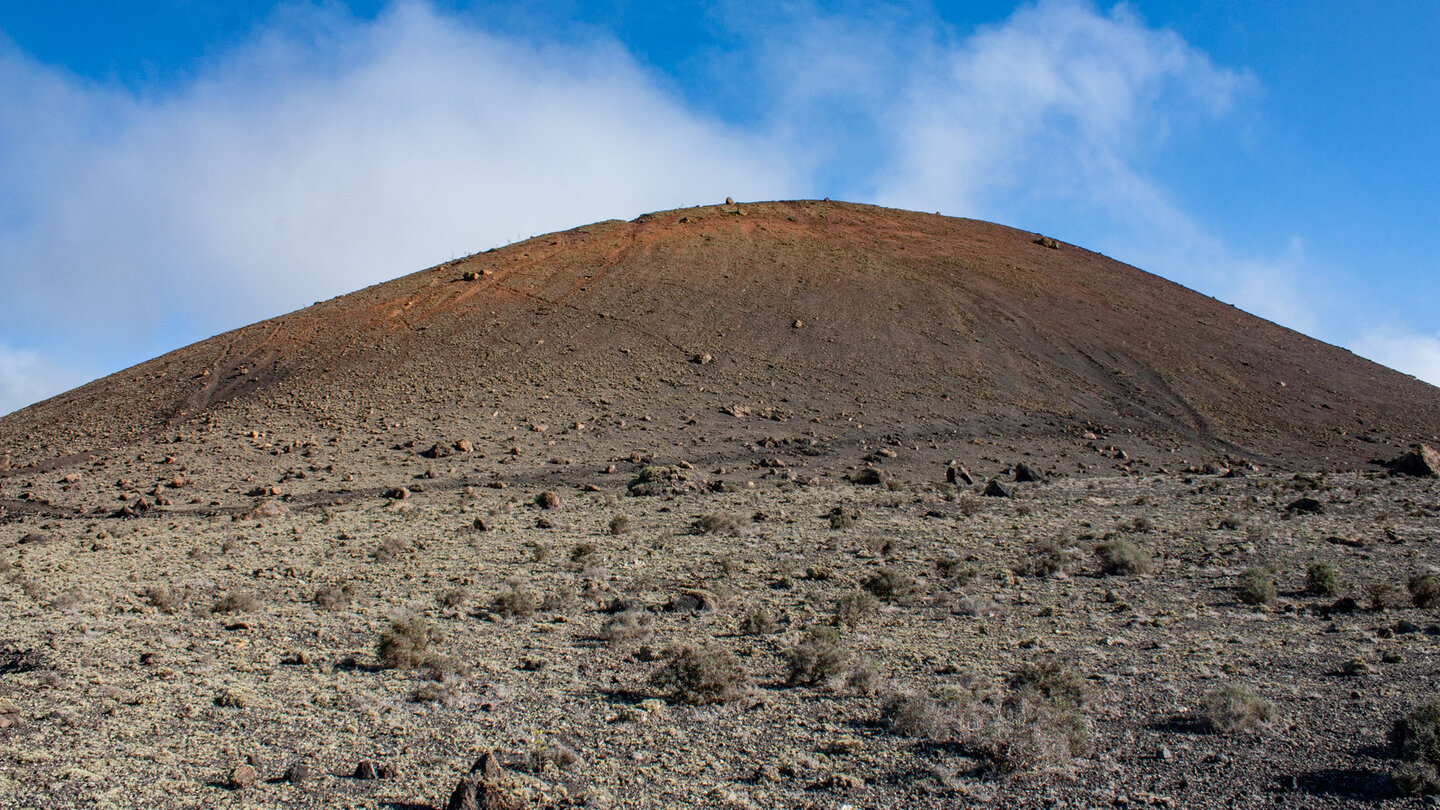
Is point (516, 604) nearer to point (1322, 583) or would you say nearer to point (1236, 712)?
point (1236, 712)

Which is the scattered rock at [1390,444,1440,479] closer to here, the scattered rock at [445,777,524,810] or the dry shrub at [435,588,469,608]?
the dry shrub at [435,588,469,608]

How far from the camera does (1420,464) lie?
23562 millimetres

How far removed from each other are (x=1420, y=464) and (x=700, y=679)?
23800 millimetres

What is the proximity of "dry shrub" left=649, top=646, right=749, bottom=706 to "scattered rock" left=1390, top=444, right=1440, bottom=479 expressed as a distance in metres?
22.8

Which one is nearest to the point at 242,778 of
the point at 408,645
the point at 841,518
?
the point at 408,645

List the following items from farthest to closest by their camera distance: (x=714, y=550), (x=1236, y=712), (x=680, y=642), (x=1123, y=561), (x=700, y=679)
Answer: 1. (x=714, y=550)
2. (x=1123, y=561)
3. (x=680, y=642)
4. (x=700, y=679)
5. (x=1236, y=712)

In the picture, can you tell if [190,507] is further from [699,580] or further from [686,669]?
[686,669]

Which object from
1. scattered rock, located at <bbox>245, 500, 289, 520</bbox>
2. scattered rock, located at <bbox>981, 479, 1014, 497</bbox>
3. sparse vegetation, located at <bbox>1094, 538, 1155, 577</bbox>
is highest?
scattered rock, located at <bbox>981, 479, 1014, 497</bbox>

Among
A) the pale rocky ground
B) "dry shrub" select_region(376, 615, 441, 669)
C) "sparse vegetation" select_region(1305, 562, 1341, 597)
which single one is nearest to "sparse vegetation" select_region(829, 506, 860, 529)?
the pale rocky ground

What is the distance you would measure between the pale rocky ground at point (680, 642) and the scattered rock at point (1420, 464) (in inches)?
255

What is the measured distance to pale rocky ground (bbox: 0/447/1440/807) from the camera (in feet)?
21.0

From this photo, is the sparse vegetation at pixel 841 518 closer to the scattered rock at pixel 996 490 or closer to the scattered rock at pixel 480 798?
the scattered rock at pixel 996 490

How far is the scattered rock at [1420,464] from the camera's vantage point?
23359 millimetres

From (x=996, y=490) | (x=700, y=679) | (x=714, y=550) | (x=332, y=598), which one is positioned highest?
(x=996, y=490)
